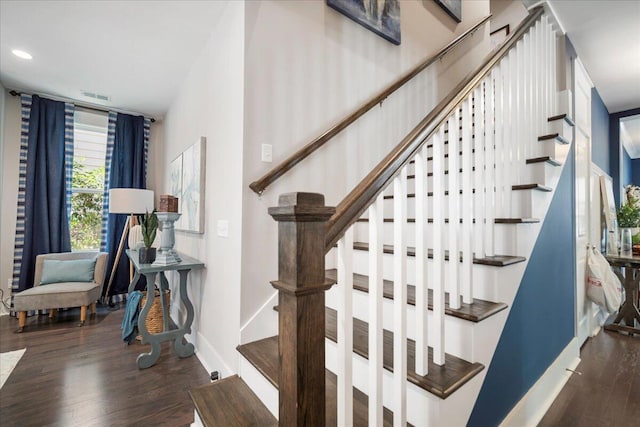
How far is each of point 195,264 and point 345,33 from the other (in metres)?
2.15

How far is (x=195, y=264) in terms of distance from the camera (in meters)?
2.30

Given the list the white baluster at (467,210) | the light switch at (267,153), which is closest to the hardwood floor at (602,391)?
the white baluster at (467,210)

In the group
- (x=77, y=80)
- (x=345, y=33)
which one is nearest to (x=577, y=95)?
(x=345, y=33)

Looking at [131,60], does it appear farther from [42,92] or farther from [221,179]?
[221,179]

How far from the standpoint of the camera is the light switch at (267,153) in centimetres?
180

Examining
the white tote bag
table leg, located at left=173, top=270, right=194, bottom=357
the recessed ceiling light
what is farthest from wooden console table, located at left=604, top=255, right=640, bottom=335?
the recessed ceiling light

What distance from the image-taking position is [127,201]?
11.8 ft

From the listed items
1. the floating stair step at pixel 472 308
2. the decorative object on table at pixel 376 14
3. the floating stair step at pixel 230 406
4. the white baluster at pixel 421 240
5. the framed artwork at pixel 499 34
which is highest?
the framed artwork at pixel 499 34

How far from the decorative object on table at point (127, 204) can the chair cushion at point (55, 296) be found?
0.53 meters

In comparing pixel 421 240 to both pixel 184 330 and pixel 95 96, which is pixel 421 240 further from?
pixel 95 96

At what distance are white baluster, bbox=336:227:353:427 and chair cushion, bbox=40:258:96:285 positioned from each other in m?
3.87

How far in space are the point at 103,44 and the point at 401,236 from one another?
3.21 meters

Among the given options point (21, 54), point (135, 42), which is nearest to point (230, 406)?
point (135, 42)

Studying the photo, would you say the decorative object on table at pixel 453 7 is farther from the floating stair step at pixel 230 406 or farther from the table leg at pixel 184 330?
the floating stair step at pixel 230 406
